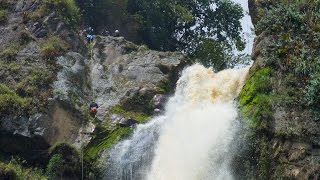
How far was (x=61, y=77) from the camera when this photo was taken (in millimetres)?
20766

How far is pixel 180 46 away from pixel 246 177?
61.4 feet

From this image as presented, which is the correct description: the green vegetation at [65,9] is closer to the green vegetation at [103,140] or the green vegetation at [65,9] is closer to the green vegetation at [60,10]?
the green vegetation at [60,10]

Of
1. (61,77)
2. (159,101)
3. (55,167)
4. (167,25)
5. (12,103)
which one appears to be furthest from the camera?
(167,25)

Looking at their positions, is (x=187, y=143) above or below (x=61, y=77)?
below

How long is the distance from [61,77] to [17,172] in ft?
18.2

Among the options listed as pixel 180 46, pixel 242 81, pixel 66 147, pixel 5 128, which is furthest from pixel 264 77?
pixel 180 46

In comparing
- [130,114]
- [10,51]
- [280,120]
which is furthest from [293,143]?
[10,51]

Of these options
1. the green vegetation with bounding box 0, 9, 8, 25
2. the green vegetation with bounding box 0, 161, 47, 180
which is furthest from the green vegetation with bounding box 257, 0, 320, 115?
the green vegetation with bounding box 0, 9, 8, 25

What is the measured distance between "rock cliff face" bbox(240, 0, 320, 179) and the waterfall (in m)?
0.86

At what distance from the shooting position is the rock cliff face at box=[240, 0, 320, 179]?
1413 centimetres

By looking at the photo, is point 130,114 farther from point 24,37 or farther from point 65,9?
point 65,9

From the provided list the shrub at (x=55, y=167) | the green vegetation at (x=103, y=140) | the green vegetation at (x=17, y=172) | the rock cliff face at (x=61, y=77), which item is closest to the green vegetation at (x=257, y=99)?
the green vegetation at (x=103, y=140)

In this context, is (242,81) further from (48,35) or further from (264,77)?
(48,35)

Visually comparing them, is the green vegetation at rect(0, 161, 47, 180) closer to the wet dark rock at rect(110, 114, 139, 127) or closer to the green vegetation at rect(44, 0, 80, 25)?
the wet dark rock at rect(110, 114, 139, 127)
